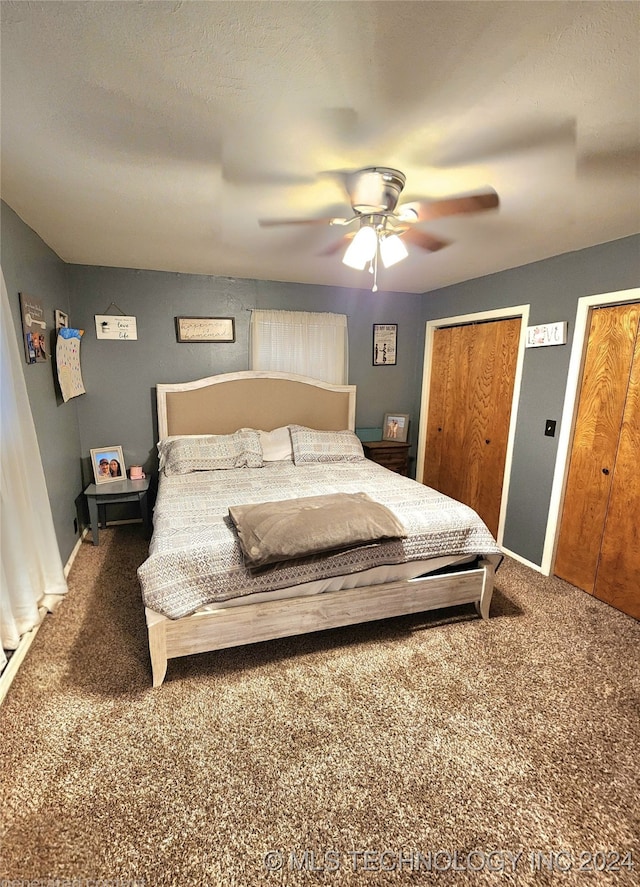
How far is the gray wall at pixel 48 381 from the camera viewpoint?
7.17 ft

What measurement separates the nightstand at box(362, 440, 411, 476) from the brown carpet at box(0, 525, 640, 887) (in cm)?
194

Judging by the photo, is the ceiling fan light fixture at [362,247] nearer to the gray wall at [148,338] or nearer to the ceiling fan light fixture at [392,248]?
the ceiling fan light fixture at [392,248]

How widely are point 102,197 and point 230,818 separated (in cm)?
264

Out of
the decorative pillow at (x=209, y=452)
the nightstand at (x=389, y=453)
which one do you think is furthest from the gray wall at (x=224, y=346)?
the decorative pillow at (x=209, y=452)

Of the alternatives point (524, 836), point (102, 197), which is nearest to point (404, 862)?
point (524, 836)

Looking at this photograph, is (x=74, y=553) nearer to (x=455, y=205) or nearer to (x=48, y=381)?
(x=48, y=381)

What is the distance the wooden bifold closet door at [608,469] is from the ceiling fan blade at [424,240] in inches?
43.3

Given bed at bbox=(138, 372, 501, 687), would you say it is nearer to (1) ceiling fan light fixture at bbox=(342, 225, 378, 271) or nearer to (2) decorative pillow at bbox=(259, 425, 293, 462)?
(2) decorative pillow at bbox=(259, 425, 293, 462)

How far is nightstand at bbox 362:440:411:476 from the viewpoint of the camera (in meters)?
4.05

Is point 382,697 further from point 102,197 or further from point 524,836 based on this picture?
point 102,197

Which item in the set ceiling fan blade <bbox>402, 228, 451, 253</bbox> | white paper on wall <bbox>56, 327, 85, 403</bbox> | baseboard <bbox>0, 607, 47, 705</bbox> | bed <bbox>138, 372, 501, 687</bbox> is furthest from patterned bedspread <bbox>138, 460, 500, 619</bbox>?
ceiling fan blade <bbox>402, 228, 451, 253</bbox>

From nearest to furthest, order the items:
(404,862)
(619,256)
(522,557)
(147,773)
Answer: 1. (404,862)
2. (147,773)
3. (619,256)
4. (522,557)

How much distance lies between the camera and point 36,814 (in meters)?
1.33

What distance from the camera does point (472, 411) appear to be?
3.65 meters
